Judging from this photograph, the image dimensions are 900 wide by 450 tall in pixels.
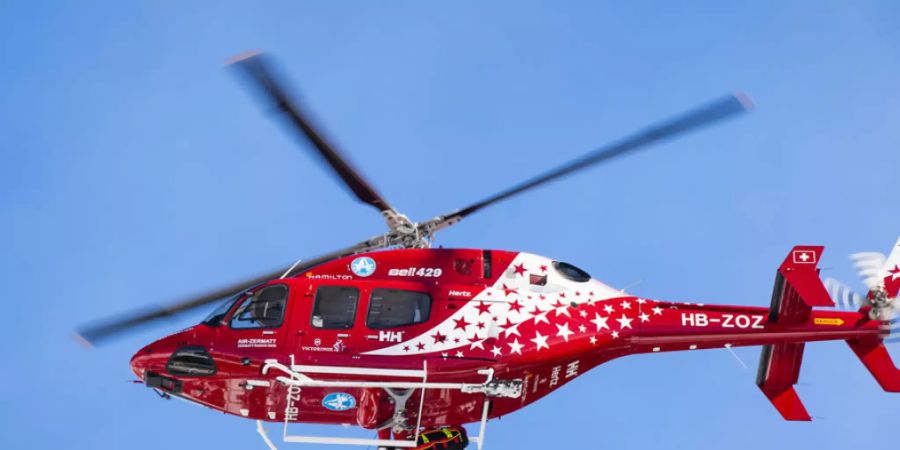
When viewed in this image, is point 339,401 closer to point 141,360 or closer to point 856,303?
point 141,360

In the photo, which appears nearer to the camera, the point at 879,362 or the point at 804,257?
the point at 804,257

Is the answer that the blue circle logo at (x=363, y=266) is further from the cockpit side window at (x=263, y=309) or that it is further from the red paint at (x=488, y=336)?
the cockpit side window at (x=263, y=309)

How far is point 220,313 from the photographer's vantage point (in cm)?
1429

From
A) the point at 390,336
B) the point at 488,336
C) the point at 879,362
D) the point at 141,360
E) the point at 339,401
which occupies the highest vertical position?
the point at 879,362

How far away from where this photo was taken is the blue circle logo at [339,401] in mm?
13492

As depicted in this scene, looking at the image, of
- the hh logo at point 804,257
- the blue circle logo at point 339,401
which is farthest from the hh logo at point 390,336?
the hh logo at point 804,257

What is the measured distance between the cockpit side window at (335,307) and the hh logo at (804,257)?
20.5ft

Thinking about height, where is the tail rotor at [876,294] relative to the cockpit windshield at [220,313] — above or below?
above

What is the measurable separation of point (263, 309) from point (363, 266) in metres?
1.54

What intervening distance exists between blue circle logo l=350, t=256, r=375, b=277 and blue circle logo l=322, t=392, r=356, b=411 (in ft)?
5.60

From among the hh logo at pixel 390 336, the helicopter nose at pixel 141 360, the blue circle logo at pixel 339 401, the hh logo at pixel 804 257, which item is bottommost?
the blue circle logo at pixel 339 401

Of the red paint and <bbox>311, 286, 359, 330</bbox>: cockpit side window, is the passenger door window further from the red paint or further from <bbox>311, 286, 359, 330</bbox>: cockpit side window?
<bbox>311, 286, 359, 330</bbox>: cockpit side window

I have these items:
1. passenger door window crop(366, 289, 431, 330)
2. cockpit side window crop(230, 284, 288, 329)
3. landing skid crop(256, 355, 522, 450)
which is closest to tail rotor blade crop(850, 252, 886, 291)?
landing skid crop(256, 355, 522, 450)

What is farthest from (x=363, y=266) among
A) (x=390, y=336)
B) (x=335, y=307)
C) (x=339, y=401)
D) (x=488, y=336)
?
(x=488, y=336)
